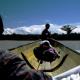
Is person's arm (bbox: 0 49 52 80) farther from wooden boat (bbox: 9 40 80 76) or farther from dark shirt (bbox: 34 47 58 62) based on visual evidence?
wooden boat (bbox: 9 40 80 76)

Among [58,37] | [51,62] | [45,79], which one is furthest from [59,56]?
[58,37]

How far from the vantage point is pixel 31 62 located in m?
8.53

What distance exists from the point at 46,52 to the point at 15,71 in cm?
615

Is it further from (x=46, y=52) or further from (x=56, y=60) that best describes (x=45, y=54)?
(x=56, y=60)

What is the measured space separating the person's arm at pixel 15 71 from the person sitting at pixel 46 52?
593cm

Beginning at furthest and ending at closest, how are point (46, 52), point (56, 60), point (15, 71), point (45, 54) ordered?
point (56, 60) < point (45, 54) < point (46, 52) < point (15, 71)

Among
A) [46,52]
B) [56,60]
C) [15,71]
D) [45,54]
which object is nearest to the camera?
[15,71]

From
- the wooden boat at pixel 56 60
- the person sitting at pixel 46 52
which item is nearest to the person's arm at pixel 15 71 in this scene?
the person sitting at pixel 46 52

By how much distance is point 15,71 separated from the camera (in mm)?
1211

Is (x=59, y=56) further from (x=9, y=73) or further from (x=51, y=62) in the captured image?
(x=9, y=73)

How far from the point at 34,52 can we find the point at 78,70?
3.31m

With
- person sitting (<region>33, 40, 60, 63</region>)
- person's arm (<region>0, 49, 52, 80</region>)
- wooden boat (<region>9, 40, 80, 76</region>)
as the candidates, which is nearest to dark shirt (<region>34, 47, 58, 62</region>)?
person sitting (<region>33, 40, 60, 63</region>)

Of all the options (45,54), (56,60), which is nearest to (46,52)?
(45,54)

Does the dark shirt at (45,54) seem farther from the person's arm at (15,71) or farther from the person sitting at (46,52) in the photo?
the person's arm at (15,71)
